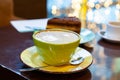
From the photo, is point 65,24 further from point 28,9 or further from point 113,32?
point 28,9

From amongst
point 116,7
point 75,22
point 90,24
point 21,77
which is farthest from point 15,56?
point 116,7

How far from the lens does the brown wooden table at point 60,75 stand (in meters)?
0.73

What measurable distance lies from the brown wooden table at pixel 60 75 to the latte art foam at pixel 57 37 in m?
0.10

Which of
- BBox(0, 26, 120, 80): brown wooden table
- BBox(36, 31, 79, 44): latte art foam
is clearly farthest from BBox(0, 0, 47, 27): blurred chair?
BBox(36, 31, 79, 44): latte art foam

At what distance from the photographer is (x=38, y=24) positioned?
1222 millimetres

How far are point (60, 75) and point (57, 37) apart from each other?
130 mm

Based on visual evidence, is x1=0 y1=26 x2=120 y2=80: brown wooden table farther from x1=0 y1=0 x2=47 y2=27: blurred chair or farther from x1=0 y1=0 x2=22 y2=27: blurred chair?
x1=0 y1=0 x2=47 y2=27: blurred chair

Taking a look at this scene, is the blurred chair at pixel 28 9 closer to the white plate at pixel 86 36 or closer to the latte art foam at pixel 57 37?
the white plate at pixel 86 36

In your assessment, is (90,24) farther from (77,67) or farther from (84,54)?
(77,67)

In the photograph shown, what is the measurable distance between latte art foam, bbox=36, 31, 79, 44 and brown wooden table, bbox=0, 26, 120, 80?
103 mm

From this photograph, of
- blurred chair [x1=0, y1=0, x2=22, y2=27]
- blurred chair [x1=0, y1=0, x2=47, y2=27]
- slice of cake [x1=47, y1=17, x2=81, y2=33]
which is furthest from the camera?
blurred chair [x1=0, y1=0, x2=47, y2=27]

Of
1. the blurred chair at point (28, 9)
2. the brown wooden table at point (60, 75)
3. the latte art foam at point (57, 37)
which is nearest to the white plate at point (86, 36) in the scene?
the brown wooden table at point (60, 75)

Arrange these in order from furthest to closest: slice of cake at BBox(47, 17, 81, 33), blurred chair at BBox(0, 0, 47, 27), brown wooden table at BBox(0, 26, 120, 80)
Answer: blurred chair at BBox(0, 0, 47, 27), slice of cake at BBox(47, 17, 81, 33), brown wooden table at BBox(0, 26, 120, 80)

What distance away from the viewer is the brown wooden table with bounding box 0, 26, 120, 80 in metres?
0.73
